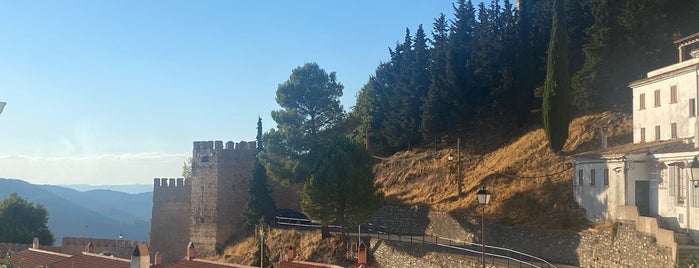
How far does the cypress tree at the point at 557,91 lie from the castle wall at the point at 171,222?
2636 cm

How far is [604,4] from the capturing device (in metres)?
31.8

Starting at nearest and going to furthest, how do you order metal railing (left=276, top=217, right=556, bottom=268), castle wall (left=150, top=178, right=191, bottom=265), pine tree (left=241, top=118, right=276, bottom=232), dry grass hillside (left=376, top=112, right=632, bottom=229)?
metal railing (left=276, top=217, right=556, bottom=268), dry grass hillside (left=376, top=112, right=632, bottom=229), pine tree (left=241, top=118, right=276, bottom=232), castle wall (left=150, top=178, right=191, bottom=265)

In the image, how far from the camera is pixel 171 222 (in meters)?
46.0

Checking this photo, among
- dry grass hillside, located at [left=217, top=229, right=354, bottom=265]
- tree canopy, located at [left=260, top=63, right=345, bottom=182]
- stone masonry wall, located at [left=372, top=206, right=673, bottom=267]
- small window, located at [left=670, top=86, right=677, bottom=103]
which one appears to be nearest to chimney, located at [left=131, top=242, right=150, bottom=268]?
dry grass hillside, located at [left=217, top=229, right=354, bottom=265]

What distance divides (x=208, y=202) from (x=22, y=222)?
18.3 meters

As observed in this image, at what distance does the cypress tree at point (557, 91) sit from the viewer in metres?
31.2

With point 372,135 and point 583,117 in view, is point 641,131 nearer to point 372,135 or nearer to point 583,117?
point 583,117

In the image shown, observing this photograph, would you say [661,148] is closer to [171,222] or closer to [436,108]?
[436,108]

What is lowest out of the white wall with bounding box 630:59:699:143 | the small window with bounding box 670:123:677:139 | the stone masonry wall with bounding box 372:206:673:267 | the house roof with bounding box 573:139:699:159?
the stone masonry wall with bounding box 372:206:673:267

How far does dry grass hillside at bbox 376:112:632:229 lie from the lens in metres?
28.7

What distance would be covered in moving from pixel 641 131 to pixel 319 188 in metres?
14.7

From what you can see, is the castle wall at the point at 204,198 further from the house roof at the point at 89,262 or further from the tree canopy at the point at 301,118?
the house roof at the point at 89,262

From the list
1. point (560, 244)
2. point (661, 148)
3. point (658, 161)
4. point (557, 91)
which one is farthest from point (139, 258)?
point (557, 91)

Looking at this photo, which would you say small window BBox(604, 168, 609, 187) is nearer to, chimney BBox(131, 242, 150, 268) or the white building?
the white building
